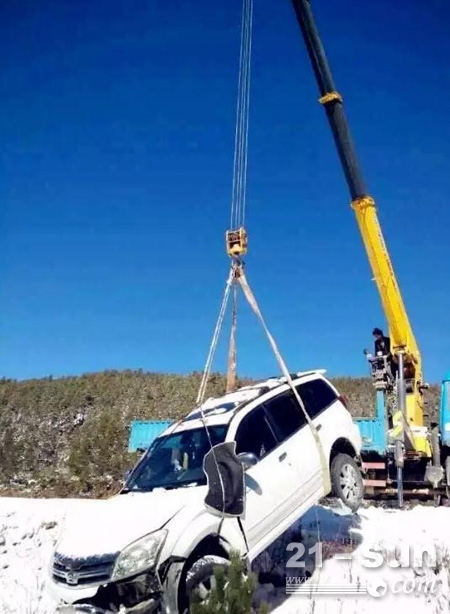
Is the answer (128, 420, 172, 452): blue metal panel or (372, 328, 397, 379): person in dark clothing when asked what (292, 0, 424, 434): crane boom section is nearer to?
(372, 328, 397, 379): person in dark clothing

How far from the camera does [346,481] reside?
7902mm

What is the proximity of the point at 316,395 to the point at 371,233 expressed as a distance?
8.02 metres

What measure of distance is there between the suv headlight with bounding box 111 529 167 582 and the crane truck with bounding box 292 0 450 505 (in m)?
10.5

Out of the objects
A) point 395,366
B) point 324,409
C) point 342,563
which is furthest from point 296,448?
point 395,366

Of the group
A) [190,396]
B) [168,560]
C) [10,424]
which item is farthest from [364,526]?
[10,424]

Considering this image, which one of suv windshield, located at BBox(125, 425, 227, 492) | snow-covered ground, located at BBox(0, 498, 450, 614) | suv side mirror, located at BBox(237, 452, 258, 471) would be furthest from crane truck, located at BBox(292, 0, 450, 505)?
suv side mirror, located at BBox(237, 452, 258, 471)

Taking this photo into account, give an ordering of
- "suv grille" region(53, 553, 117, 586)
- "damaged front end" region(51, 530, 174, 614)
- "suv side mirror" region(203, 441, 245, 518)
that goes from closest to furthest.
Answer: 1. "damaged front end" region(51, 530, 174, 614)
2. "suv grille" region(53, 553, 117, 586)
3. "suv side mirror" region(203, 441, 245, 518)

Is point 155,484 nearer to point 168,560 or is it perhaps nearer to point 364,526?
point 168,560

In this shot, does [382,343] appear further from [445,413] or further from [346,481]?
[346,481]

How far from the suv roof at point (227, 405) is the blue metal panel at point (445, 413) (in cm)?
838

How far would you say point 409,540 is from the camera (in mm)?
8516

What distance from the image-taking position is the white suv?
4.96 m

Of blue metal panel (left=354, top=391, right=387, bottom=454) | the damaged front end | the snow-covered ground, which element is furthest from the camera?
blue metal panel (left=354, top=391, right=387, bottom=454)

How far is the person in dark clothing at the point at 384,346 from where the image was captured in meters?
15.2
